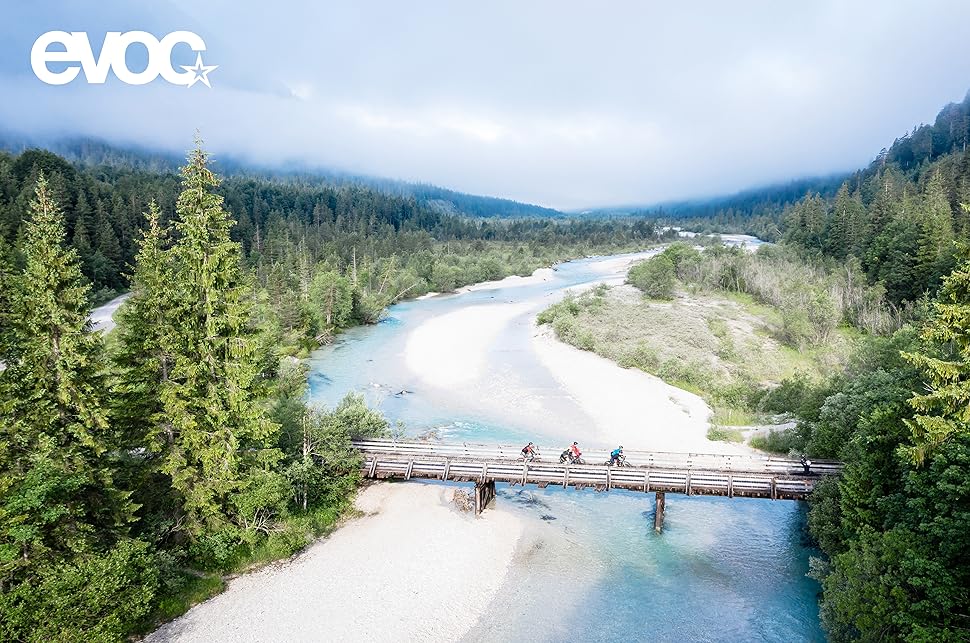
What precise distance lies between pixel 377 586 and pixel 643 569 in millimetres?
12847

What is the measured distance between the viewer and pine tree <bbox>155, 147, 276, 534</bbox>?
67.5 ft

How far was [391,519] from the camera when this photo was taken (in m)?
29.6

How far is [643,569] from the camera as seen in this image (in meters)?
26.5

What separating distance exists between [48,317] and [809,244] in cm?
11787

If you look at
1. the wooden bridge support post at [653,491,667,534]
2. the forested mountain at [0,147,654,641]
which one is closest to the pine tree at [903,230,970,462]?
the wooden bridge support post at [653,491,667,534]

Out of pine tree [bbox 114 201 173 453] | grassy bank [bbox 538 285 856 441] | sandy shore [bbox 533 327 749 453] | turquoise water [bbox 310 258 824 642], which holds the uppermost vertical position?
pine tree [bbox 114 201 173 453]

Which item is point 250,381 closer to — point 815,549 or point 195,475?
point 195,475

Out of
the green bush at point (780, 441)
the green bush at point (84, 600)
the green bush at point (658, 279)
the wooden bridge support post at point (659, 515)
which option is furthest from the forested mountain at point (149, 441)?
the green bush at point (658, 279)

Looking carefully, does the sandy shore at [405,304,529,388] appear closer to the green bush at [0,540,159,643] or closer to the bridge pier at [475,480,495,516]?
the bridge pier at [475,480,495,516]

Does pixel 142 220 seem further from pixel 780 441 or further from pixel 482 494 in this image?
pixel 780 441

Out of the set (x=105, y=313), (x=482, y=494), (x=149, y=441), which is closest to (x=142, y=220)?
(x=105, y=313)

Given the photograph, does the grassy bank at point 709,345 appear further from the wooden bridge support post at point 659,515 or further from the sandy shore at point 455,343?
the wooden bridge support post at point 659,515

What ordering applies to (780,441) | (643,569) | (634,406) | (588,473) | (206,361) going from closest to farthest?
(206,361) → (643,569) → (588,473) → (780,441) → (634,406)

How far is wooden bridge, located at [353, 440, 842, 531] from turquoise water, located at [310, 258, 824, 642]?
2.65m
